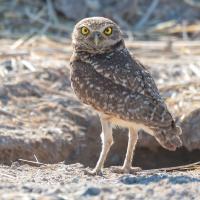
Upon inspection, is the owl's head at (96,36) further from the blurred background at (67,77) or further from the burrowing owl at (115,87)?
the blurred background at (67,77)

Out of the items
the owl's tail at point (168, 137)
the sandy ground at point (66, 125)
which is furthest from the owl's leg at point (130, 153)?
the owl's tail at point (168, 137)

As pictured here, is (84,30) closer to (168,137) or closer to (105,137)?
(105,137)

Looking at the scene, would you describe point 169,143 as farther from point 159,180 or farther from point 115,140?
point 115,140

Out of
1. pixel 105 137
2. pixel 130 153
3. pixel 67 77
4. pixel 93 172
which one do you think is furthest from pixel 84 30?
pixel 67 77

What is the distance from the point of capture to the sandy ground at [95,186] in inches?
238

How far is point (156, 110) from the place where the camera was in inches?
287

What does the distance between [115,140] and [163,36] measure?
15.9 feet

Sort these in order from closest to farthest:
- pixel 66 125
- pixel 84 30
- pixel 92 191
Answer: pixel 92 191 → pixel 84 30 → pixel 66 125

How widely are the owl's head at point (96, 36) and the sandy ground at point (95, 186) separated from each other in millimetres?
1310

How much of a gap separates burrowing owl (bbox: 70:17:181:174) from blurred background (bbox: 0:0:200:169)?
198 cm

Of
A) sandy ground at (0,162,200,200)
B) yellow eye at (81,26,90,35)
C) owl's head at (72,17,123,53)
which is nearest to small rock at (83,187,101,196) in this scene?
sandy ground at (0,162,200,200)

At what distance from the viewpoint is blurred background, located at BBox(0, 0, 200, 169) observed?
10039 mm

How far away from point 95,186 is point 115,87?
1477mm

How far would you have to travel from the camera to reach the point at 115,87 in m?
7.44
